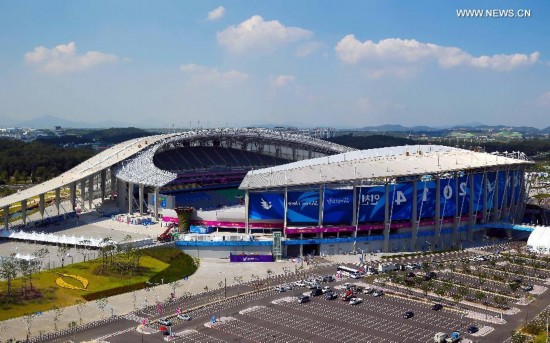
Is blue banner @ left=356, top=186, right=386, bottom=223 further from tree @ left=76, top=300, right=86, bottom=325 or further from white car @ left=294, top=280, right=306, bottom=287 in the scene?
tree @ left=76, top=300, right=86, bottom=325

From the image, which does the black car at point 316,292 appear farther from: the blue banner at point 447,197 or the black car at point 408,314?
the blue banner at point 447,197

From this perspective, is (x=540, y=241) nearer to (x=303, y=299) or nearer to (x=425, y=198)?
(x=425, y=198)

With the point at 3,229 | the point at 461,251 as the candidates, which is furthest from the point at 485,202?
the point at 3,229

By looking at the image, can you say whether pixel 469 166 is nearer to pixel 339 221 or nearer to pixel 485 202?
pixel 485 202

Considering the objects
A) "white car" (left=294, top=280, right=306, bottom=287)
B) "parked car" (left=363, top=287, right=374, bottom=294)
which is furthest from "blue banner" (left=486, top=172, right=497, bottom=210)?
"white car" (left=294, top=280, right=306, bottom=287)

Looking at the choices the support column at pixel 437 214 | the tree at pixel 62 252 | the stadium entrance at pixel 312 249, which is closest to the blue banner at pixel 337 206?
the stadium entrance at pixel 312 249
